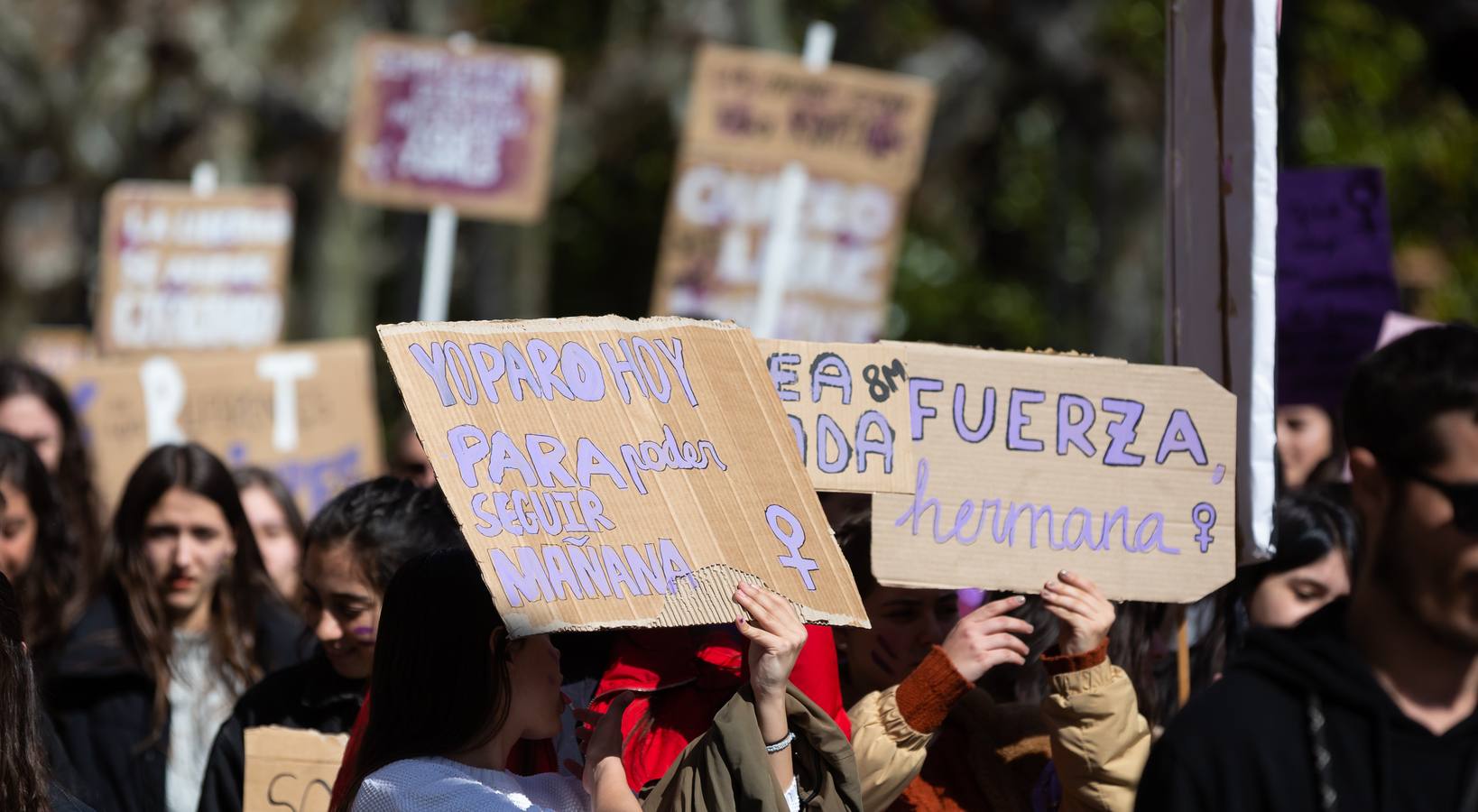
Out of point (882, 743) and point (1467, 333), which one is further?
point (882, 743)

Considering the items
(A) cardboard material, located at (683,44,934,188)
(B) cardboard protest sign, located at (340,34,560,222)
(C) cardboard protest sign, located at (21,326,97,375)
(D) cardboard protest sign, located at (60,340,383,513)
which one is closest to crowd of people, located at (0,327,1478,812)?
(D) cardboard protest sign, located at (60,340,383,513)

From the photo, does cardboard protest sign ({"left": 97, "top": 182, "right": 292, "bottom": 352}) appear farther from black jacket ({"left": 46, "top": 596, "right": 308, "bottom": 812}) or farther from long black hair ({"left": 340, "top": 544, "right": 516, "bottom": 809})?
long black hair ({"left": 340, "top": 544, "right": 516, "bottom": 809})

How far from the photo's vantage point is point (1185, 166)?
395cm

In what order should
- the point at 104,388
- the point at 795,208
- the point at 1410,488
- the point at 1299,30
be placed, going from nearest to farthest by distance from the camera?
the point at 1410,488 < the point at 104,388 < the point at 795,208 < the point at 1299,30

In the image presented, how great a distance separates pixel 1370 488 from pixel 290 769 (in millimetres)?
2153

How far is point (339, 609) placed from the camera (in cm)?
385

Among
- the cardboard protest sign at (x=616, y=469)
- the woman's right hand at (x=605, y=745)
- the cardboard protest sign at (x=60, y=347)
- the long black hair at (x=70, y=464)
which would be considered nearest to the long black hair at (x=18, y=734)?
the cardboard protest sign at (x=616, y=469)

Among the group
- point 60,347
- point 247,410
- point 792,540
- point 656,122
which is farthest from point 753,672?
point 656,122

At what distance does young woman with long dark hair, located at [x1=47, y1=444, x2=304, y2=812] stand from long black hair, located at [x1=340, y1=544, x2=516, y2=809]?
1.68 m

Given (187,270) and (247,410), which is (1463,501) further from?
(187,270)

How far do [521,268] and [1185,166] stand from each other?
13385 mm

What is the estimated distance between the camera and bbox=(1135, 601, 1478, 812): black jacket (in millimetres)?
2248

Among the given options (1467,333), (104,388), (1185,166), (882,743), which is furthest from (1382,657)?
(104,388)

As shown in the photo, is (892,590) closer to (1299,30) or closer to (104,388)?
(104,388)
